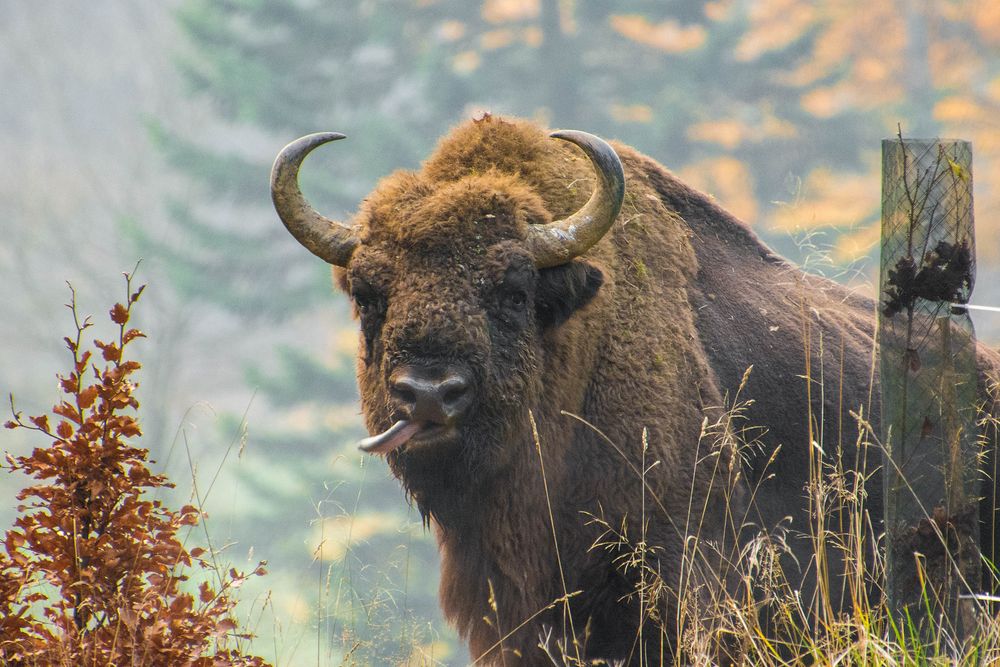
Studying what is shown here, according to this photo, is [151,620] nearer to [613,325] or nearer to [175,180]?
[613,325]

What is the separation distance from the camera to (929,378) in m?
3.46

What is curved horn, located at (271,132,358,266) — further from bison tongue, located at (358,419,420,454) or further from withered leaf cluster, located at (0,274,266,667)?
withered leaf cluster, located at (0,274,266,667)

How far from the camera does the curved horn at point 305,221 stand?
14.7 ft

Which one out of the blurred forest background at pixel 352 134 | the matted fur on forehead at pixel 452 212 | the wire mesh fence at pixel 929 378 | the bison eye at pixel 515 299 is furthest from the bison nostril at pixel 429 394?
the blurred forest background at pixel 352 134

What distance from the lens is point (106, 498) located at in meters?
3.27

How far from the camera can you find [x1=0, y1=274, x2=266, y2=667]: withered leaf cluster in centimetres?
309

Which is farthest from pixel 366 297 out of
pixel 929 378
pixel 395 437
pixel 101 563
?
pixel 929 378

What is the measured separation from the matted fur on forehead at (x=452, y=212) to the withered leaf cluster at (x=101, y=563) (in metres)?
1.25

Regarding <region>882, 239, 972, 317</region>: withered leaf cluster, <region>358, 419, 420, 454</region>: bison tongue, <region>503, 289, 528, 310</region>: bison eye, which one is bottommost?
<region>358, 419, 420, 454</region>: bison tongue

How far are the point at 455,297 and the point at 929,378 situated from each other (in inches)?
65.5

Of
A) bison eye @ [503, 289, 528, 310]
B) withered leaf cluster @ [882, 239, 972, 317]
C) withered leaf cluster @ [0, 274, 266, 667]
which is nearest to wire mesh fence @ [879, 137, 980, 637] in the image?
withered leaf cluster @ [882, 239, 972, 317]

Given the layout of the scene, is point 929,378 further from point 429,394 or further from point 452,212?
point 452,212

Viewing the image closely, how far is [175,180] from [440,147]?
2968 cm

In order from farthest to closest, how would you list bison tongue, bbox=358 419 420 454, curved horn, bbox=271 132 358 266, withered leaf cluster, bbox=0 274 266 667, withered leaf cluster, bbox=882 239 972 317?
curved horn, bbox=271 132 358 266 → bison tongue, bbox=358 419 420 454 → withered leaf cluster, bbox=882 239 972 317 → withered leaf cluster, bbox=0 274 266 667
